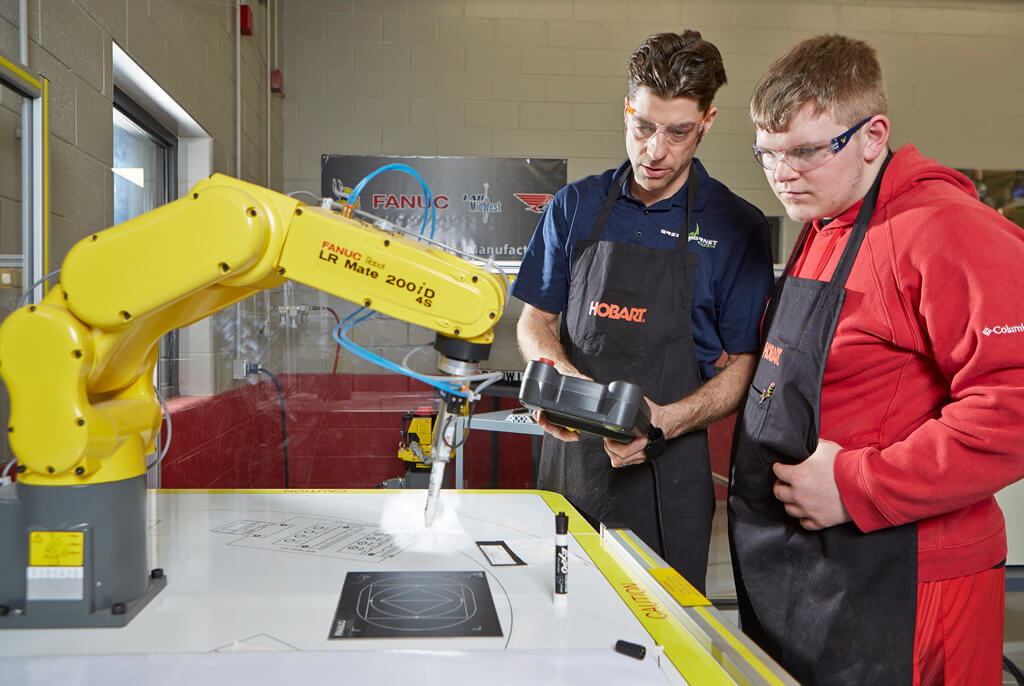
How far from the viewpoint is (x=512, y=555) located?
1.06 metres

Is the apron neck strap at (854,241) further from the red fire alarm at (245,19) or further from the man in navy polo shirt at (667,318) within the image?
the red fire alarm at (245,19)

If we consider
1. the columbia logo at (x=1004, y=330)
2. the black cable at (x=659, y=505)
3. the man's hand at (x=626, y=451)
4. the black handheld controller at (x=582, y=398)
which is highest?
the columbia logo at (x=1004, y=330)

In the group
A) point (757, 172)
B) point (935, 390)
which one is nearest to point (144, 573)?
point (935, 390)

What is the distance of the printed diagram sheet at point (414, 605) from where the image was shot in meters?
0.80

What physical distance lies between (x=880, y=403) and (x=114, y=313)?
3.60ft

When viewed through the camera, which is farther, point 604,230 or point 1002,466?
point 604,230

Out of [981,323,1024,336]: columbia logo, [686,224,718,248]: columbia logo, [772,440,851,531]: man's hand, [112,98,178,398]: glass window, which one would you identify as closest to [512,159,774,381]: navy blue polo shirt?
[686,224,718,248]: columbia logo

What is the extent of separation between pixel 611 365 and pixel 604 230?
325 millimetres

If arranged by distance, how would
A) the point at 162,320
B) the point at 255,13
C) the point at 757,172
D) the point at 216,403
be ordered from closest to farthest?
the point at 162,320 → the point at 216,403 → the point at 255,13 → the point at 757,172

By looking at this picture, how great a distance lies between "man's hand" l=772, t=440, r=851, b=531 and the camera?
43.2 inches

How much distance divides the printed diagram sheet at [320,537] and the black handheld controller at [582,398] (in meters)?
0.31

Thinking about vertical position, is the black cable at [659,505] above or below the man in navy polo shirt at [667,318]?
below

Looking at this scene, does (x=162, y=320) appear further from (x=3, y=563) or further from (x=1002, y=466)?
(x=1002, y=466)

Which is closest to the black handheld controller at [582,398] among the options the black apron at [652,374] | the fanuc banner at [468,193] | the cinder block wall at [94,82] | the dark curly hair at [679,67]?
the black apron at [652,374]
